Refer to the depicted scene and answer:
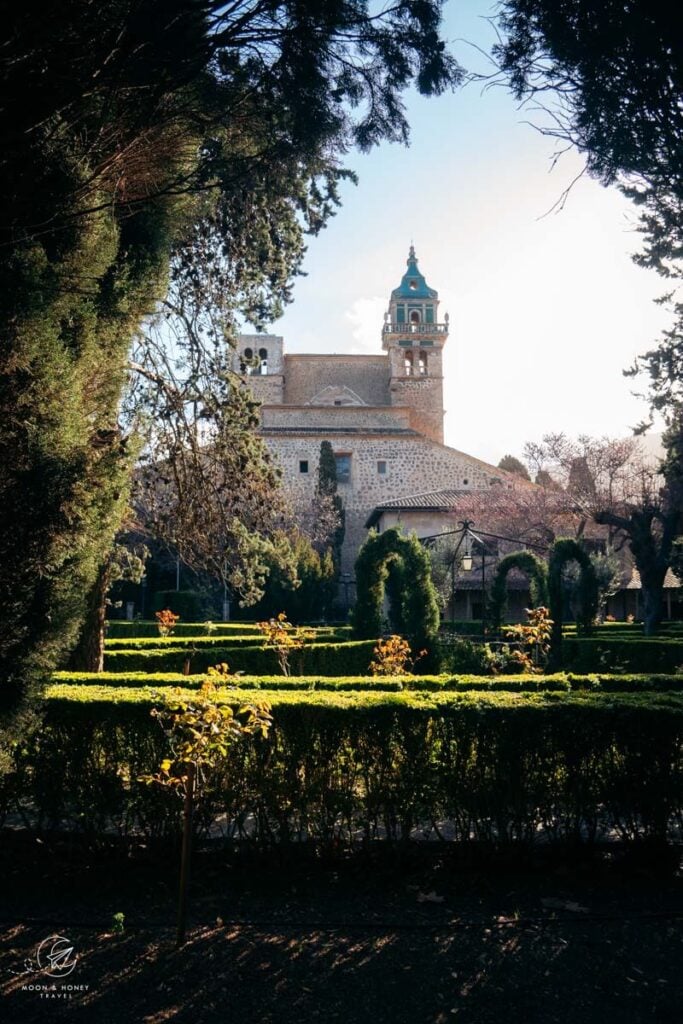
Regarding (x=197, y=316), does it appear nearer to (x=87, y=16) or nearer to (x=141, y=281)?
(x=141, y=281)

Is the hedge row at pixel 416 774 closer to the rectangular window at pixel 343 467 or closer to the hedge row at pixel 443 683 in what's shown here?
the hedge row at pixel 443 683

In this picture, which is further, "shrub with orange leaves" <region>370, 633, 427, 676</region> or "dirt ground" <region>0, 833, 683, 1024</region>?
"shrub with orange leaves" <region>370, 633, 427, 676</region>

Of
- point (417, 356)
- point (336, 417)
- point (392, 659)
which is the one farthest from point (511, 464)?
point (392, 659)

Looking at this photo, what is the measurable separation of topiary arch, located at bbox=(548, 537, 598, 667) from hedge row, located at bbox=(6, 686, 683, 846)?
9.10 metres

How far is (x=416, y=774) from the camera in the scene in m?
4.43

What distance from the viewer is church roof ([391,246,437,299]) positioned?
5650 cm

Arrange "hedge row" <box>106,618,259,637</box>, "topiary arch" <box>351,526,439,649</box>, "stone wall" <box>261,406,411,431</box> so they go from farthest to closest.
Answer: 1. "stone wall" <box>261,406,411,431</box>
2. "hedge row" <box>106,618,259,637</box>
3. "topiary arch" <box>351,526,439,649</box>

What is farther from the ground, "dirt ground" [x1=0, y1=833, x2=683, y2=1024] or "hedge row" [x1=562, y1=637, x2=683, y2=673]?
"hedge row" [x1=562, y1=637, x2=683, y2=673]

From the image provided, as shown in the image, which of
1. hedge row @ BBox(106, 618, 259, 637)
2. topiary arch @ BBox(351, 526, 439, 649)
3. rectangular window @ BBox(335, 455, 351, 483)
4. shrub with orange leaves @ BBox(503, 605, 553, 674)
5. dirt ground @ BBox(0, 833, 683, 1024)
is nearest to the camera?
dirt ground @ BBox(0, 833, 683, 1024)

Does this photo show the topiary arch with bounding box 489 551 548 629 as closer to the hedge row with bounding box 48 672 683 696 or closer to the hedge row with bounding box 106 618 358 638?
the hedge row with bounding box 106 618 358 638

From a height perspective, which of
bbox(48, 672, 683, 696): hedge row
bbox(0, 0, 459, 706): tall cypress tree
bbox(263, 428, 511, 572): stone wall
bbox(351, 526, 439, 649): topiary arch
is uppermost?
bbox(263, 428, 511, 572): stone wall

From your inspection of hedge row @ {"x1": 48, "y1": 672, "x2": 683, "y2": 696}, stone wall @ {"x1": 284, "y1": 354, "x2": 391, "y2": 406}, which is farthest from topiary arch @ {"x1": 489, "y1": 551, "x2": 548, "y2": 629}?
stone wall @ {"x1": 284, "y1": 354, "x2": 391, "y2": 406}

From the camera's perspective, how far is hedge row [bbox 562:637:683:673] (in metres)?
13.6

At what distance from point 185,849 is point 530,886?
6.86 ft
